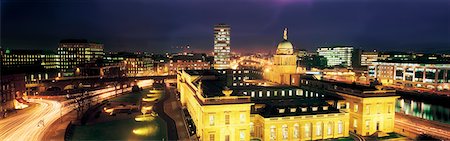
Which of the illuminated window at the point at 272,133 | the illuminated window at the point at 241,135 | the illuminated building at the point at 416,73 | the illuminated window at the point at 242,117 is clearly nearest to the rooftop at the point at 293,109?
the illuminated window at the point at 272,133

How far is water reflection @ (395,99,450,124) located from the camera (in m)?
81.6

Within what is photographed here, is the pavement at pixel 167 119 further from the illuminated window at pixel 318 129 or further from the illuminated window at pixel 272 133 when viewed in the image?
the illuminated window at pixel 318 129

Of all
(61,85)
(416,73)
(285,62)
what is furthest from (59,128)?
(416,73)

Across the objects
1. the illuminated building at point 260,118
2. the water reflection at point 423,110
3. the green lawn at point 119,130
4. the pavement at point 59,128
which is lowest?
the water reflection at point 423,110

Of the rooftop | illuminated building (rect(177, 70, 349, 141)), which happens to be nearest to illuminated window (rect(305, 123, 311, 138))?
illuminated building (rect(177, 70, 349, 141))

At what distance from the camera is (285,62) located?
75.1 meters

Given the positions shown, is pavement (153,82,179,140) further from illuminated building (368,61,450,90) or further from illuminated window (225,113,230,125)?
illuminated building (368,61,450,90)

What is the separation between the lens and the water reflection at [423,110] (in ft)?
268

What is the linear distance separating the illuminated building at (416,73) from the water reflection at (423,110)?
84.0 ft

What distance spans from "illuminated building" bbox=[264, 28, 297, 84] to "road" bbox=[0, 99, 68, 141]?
169 feet

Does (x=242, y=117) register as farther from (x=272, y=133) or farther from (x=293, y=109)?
(x=293, y=109)

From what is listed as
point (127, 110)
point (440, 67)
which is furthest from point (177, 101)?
point (440, 67)

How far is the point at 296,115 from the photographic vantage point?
160 ft

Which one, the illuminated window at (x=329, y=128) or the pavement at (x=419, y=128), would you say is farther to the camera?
the pavement at (x=419, y=128)
